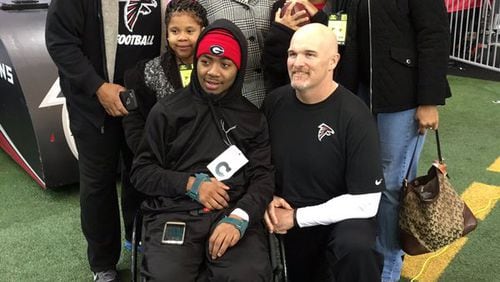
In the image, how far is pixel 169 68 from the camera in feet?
7.09

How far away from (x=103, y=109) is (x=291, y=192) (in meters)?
0.83

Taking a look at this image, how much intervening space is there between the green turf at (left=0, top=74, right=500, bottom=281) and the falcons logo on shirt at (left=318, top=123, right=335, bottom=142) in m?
1.13

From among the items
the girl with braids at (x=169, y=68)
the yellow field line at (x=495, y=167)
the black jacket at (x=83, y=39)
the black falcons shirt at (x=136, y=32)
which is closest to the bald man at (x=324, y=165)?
the girl with braids at (x=169, y=68)

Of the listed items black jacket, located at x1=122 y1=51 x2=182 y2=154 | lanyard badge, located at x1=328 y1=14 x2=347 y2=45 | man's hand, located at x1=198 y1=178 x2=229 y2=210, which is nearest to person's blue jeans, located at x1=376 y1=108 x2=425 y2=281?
lanyard badge, located at x1=328 y1=14 x2=347 y2=45

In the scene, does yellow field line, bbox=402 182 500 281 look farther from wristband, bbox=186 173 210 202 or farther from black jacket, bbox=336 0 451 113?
wristband, bbox=186 173 210 202

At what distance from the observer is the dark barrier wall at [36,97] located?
10.6ft

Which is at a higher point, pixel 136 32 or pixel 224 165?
pixel 136 32

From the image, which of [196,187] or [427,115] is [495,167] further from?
[196,187]

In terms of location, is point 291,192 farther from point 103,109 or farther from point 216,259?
point 103,109

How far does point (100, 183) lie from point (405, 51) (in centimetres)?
139

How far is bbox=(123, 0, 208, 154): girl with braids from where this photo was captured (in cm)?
212

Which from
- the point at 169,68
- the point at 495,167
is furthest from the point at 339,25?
the point at 495,167

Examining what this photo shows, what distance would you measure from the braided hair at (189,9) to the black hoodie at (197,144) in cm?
15

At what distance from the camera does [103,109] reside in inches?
89.0
